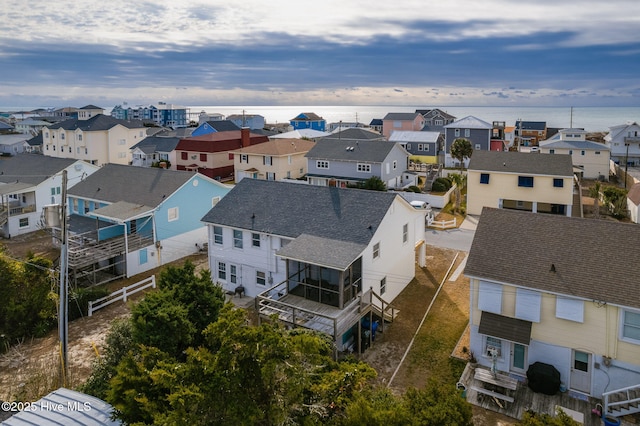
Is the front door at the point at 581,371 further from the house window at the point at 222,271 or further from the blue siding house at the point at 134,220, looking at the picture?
the blue siding house at the point at 134,220

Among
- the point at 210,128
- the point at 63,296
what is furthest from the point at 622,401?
the point at 210,128

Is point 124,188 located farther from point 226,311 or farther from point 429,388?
point 429,388

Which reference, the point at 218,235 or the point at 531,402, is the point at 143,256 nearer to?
the point at 218,235

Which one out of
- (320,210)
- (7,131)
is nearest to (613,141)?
(320,210)

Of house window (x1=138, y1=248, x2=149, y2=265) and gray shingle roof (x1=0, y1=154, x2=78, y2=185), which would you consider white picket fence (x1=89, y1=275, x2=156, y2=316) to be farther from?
gray shingle roof (x1=0, y1=154, x2=78, y2=185)

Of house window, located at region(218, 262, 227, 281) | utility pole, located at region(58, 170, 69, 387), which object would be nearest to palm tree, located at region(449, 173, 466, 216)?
house window, located at region(218, 262, 227, 281)

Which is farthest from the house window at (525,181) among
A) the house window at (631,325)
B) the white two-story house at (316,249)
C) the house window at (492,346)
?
the house window at (631,325)
